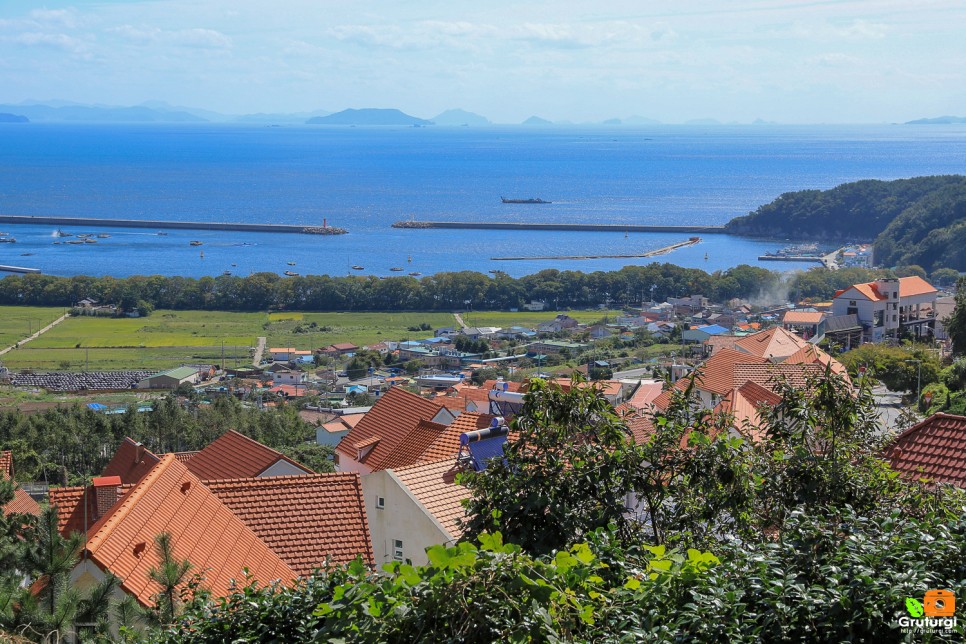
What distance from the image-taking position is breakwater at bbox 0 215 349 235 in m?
103

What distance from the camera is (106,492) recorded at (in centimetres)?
870

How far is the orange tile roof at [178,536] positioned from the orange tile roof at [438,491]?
1.26 m

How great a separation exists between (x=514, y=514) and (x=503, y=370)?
3643 cm

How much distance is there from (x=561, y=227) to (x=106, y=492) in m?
95.7

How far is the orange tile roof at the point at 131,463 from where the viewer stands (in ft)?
34.3

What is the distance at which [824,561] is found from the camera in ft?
12.8

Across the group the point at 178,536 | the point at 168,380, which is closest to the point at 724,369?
the point at 178,536

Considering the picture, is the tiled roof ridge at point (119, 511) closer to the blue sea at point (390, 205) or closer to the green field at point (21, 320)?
the green field at point (21, 320)

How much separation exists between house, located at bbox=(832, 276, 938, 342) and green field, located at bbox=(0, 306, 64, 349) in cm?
3782

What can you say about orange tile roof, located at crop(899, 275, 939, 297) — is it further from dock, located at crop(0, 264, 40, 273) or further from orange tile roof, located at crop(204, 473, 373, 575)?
dock, located at crop(0, 264, 40, 273)

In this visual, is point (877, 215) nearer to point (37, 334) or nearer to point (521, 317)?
point (521, 317)

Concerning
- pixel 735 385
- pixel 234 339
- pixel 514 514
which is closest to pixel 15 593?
pixel 514 514

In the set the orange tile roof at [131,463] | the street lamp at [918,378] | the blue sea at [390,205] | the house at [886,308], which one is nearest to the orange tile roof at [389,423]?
the orange tile roof at [131,463]

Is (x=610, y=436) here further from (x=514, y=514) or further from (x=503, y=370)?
(x=503, y=370)
